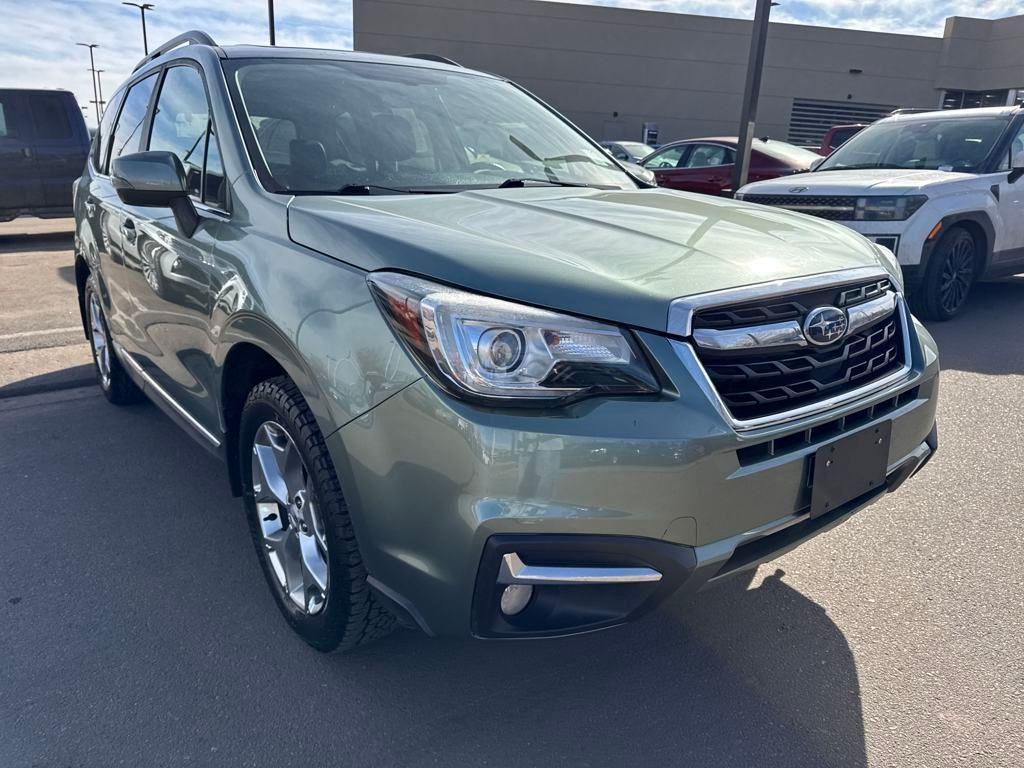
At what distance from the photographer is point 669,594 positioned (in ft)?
6.13

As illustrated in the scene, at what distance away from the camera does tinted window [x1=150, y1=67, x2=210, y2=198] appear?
2939 millimetres

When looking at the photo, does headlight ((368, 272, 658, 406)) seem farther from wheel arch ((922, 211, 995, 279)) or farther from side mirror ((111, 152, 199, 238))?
wheel arch ((922, 211, 995, 279))

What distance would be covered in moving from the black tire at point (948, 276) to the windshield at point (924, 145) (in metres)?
0.71

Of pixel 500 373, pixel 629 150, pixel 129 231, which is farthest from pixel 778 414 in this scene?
pixel 629 150

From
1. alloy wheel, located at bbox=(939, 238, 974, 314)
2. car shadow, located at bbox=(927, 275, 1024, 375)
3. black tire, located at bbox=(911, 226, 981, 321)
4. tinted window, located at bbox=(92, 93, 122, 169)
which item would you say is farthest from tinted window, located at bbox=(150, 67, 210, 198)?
alloy wheel, located at bbox=(939, 238, 974, 314)

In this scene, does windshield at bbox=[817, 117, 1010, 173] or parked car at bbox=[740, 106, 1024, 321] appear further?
windshield at bbox=[817, 117, 1010, 173]

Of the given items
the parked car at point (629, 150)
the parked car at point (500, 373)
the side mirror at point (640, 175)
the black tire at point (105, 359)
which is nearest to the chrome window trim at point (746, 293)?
the parked car at point (500, 373)

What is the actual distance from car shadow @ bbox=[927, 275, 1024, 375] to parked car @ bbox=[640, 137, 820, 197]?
3248mm

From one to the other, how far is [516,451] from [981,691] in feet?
5.33

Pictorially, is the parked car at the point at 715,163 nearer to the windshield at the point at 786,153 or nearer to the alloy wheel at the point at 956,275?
the windshield at the point at 786,153

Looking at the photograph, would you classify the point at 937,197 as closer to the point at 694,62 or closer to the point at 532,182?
the point at 532,182

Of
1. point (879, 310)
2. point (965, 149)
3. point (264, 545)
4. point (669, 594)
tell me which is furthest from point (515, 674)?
point (965, 149)

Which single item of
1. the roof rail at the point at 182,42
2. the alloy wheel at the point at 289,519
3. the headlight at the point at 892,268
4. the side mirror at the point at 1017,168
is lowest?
the alloy wheel at the point at 289,519

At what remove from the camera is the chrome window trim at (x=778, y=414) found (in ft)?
5.99
